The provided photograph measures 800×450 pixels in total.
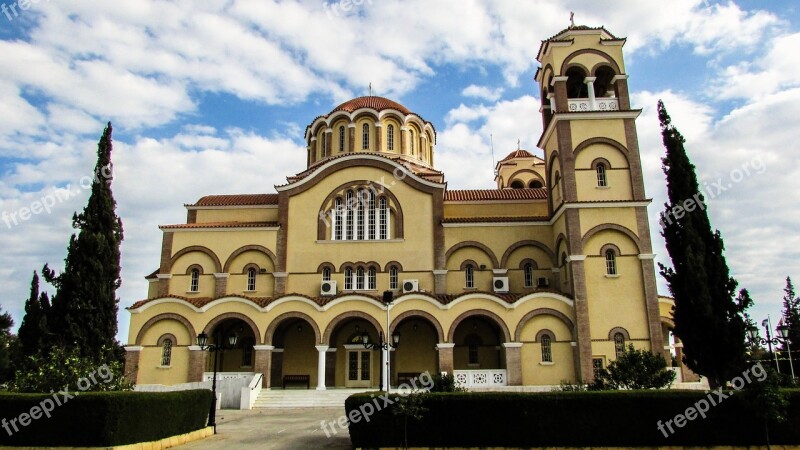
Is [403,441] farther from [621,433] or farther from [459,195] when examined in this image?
[459,195]

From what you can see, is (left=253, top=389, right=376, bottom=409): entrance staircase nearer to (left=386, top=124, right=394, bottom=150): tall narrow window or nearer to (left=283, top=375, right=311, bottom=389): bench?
(left=283, top=375, right=311, bottom=389): bench

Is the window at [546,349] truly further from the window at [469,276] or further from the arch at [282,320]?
the arch at [282,320]

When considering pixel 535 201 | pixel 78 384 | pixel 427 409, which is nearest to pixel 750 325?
pixel 427 409

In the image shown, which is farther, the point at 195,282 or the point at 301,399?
the point at 195,282

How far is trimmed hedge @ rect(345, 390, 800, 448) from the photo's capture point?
41.0 ft

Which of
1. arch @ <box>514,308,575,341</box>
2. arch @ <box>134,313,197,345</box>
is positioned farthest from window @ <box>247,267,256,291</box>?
arch @ <box>514,308,575,341</box>

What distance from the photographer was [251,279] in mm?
27625

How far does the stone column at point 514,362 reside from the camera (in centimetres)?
2305

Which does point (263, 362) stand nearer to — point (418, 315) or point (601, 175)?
point (418, 315)

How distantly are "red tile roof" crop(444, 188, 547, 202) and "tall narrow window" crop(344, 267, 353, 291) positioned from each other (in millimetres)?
6535

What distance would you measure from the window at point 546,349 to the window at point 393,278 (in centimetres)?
704

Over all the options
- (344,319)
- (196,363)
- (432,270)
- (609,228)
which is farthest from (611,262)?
(196,363)

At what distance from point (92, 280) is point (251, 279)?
291 inches

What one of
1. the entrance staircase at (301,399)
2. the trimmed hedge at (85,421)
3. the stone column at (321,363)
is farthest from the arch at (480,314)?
the trimmed hedge at (85,421)
